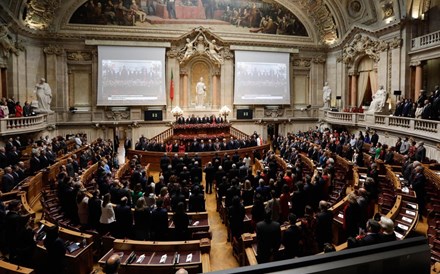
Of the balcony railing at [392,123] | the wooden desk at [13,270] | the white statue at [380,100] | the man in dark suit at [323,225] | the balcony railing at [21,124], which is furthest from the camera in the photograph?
the white statue at [380,100]

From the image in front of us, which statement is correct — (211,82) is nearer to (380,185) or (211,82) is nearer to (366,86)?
(366,86)

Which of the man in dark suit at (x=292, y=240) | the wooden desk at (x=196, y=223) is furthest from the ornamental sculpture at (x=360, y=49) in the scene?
the man in dark suit at (x=292, y=240)

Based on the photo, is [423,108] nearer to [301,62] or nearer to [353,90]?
[353,90]

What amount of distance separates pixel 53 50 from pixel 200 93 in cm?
1158

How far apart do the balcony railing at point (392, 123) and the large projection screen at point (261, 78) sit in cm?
471

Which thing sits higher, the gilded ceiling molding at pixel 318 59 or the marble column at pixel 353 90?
the gilded ceiling molding at pixel 318 59

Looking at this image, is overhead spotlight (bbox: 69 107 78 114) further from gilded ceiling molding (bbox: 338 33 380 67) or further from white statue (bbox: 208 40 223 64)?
gilded ceiling molding (bbox: 338 33 380 67)

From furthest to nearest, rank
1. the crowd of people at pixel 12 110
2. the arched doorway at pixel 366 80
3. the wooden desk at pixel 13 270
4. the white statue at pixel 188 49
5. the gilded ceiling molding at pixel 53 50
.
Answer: the white statue at pixel 188 49 → the gilded ceiling molding at pixel 53 50 → the arched doorway at pixel 366 80 → the crowd of people at pixel 12 110 → the wooden desk at pixel 13 270

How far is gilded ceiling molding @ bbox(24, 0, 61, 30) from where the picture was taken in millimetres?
22311

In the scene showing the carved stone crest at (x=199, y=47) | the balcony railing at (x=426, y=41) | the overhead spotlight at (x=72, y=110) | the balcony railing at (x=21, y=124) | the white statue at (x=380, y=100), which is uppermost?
the carved stone crest at (x=199, y=47)

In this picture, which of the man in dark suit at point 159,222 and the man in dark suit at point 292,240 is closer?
the man in dark suit at point 292,240

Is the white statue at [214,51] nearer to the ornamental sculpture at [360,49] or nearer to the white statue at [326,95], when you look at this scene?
the white statue at [326,95]

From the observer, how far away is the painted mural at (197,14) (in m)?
24.5

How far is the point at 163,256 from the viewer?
582 centimetres
